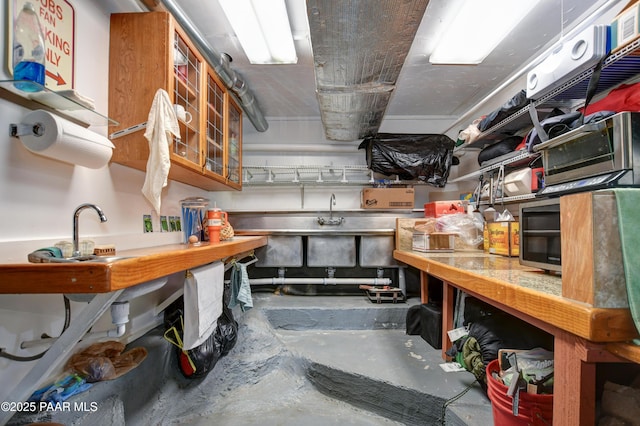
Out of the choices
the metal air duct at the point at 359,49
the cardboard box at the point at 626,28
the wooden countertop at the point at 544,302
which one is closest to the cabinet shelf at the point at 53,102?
the metal air duct at the point at 359,49

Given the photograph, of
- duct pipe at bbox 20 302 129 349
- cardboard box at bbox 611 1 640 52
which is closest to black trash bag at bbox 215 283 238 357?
duct pipe at bbox 20 302 129 349

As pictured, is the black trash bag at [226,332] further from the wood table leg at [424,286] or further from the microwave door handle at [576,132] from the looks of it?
the microwave door handle at [576,132]

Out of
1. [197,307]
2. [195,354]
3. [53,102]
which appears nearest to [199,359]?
[195,354]

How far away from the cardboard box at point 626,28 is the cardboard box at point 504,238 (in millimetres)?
983

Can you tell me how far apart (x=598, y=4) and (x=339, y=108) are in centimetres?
166

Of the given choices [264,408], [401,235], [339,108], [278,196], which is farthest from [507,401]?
[278,196]

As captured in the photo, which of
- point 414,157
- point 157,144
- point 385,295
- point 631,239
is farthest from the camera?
point 414,157

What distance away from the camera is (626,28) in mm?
1085

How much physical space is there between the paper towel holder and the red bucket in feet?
6.62

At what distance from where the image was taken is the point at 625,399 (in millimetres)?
880

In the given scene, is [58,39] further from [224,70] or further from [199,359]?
[199,359]

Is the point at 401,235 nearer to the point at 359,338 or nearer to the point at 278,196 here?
the point at 359,338

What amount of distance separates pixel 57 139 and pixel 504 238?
2437 millimetres

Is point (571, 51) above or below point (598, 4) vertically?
below
